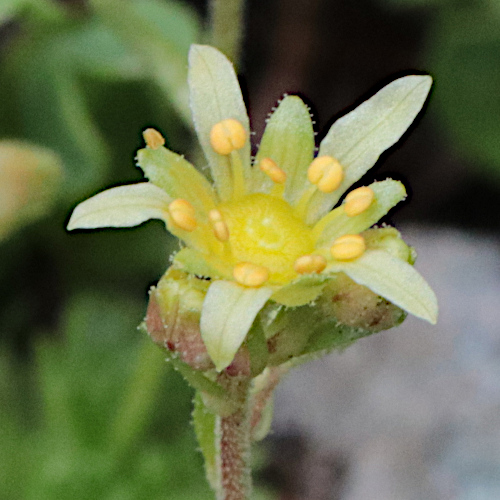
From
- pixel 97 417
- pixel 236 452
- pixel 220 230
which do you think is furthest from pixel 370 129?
pixel 97 417

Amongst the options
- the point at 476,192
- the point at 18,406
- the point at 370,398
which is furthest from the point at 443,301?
the point at 18,406

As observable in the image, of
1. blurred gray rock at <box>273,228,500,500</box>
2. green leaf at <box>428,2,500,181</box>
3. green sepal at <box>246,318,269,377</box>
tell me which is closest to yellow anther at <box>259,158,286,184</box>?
green sepal at <box>246,318,269,377</box>

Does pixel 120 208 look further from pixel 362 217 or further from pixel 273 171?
pixel 362 217

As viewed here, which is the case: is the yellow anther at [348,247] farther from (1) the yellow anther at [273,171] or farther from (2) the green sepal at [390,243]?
(1) the yellow anther at [273,171]

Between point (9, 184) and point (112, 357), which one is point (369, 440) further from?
point (9, 184)

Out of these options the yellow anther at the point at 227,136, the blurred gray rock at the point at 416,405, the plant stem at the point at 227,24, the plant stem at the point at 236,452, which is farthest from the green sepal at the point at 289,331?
the blurred gray rock at the point at 416,405

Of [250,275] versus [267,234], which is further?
[267,234]

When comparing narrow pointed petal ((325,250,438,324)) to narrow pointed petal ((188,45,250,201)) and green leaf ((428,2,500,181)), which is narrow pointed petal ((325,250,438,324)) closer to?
narrow pointed petal ((188,45,250,201))
